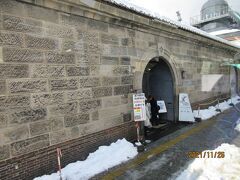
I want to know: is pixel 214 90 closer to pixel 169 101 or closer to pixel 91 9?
pixel 169 101

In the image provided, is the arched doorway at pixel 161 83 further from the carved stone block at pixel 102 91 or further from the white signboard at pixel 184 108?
the carved stone block at pixel 102 91

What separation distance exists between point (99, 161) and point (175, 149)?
2.36 metres

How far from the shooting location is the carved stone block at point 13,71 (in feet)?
13.8

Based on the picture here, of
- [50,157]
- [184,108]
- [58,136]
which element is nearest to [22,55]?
[58,136]

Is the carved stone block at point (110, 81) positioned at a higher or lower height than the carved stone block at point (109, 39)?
lower

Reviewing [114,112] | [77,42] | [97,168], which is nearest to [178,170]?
[97,168]

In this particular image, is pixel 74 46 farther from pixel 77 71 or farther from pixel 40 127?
pixel 40 127

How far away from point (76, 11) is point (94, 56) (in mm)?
1241

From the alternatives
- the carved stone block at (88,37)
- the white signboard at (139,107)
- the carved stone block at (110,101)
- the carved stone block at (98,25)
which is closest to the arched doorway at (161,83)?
the white signboard at (139,107)

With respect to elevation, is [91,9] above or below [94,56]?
above

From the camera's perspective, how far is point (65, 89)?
5.23 metres

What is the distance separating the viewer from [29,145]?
4.55 meters

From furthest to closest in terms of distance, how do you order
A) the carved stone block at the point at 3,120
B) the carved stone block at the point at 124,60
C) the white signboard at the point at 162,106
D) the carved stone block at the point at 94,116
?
the white signboard at the point at 162,106 < the carved stone block at the point at 124,60 < the carved stone block at the point at 94,116 < the carved stone block at the point at 3,120

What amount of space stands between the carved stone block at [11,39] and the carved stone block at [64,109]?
1562 millimetres
